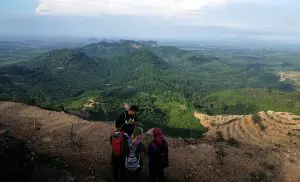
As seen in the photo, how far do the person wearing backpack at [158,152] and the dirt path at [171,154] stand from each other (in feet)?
7.30

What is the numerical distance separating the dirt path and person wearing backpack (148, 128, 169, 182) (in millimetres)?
2224

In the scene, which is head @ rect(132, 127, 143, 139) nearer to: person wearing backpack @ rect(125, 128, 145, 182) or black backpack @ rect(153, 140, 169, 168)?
person wearing backpack @ rect(125, 128, 145, 182)

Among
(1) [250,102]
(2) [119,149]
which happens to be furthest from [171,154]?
(1) [250,102]

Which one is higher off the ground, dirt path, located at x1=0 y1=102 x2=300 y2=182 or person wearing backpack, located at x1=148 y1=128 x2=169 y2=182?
person wearing backpack, located at x1=148 y1=128 x2=169 y2=182

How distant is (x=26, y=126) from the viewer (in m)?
Answer: 15.6

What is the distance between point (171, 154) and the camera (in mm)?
14172

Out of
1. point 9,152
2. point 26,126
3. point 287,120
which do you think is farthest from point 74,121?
point 287,120

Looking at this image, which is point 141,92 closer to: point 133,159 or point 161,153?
point 161,153

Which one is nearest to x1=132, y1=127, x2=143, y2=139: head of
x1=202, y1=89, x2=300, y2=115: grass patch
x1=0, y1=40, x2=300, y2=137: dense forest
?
x1=0, y1=40, x2=300, y2=137: dense forest

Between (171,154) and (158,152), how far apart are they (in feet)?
16.9

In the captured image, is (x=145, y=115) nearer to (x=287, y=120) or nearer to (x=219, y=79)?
(x=287, y=120)

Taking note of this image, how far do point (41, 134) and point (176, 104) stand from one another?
274 ft

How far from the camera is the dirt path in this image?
12.3 m

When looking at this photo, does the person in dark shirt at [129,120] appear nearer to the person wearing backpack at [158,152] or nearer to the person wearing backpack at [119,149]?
the person wearing backpack at [119,149]
